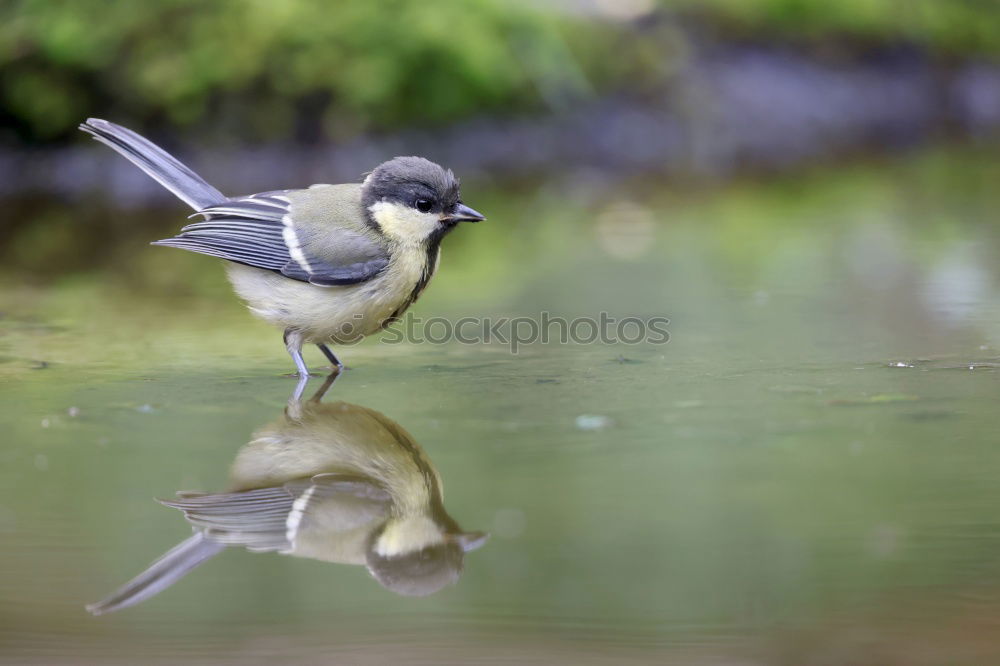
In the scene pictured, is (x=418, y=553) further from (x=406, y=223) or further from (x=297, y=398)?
(x=406, y=223)

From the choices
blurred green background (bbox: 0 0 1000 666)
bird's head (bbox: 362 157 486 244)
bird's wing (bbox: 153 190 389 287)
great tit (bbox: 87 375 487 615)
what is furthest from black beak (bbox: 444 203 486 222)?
great tit (bbox: 87 375 487 615)

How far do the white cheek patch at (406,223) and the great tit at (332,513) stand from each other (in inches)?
48.6

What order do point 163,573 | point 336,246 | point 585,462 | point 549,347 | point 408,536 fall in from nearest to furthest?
point 163,573
point 408,536
point 585,462
point 336,246
point 549,347

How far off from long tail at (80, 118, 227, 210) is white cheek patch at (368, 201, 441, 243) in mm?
878

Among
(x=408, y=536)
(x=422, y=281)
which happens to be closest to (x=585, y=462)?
(x=408, y=536)

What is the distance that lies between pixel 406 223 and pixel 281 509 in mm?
2009

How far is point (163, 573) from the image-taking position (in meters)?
2.67

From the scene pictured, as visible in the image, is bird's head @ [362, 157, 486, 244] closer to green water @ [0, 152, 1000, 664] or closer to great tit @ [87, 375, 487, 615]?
green water @ [0, 152, 1000, 664]

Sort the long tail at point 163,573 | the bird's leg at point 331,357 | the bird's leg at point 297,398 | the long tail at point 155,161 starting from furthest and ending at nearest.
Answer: the long tail at point 155,161, the bird's leg at point 331,357, the bird's leg at point 297,398, the long tail at point 163,573

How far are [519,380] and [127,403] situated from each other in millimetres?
1392

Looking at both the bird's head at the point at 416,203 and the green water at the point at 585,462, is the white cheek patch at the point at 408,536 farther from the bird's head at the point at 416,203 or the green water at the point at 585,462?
the bird's head at the point at 416,203

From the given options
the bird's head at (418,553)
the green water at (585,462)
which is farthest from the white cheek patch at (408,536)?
the green water at (585,462)

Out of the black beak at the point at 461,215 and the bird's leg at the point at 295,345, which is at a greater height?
the black beak at the point at 461,215

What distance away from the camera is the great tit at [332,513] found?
8.78ft
